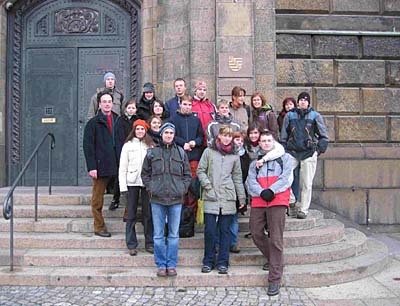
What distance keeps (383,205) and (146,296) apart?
5852 mm

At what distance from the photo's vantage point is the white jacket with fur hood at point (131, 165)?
6070 millimetres

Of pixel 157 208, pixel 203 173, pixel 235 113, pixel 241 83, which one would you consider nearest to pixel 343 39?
pixel 241 83

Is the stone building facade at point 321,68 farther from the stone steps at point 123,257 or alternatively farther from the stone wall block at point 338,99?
the stone steps at point 123,257

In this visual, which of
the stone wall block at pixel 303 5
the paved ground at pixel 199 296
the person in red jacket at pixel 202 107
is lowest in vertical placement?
the paved ground at pixel 199 296

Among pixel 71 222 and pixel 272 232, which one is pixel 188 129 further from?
pixel 71 222

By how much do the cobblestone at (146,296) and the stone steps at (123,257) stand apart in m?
0.46

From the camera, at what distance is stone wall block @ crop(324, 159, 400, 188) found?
9.29 metres

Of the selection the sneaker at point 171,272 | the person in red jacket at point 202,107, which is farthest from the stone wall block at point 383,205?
the sneaker at point 171,272

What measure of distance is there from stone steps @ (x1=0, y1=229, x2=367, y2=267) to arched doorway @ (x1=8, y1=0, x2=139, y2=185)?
392 centimetres

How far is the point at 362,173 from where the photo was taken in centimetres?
937

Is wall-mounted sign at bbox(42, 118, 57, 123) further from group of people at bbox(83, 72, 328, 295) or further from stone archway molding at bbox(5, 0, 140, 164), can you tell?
group of people at bbox(83, 72, 328, 295)

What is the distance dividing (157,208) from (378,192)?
553cm

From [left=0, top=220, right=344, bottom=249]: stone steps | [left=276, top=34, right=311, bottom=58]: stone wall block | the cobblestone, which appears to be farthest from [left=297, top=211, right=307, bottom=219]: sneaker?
[left=276, top=34, right=311, bottom=58]: stone wall block

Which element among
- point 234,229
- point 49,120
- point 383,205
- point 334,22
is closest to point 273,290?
point 234,229
